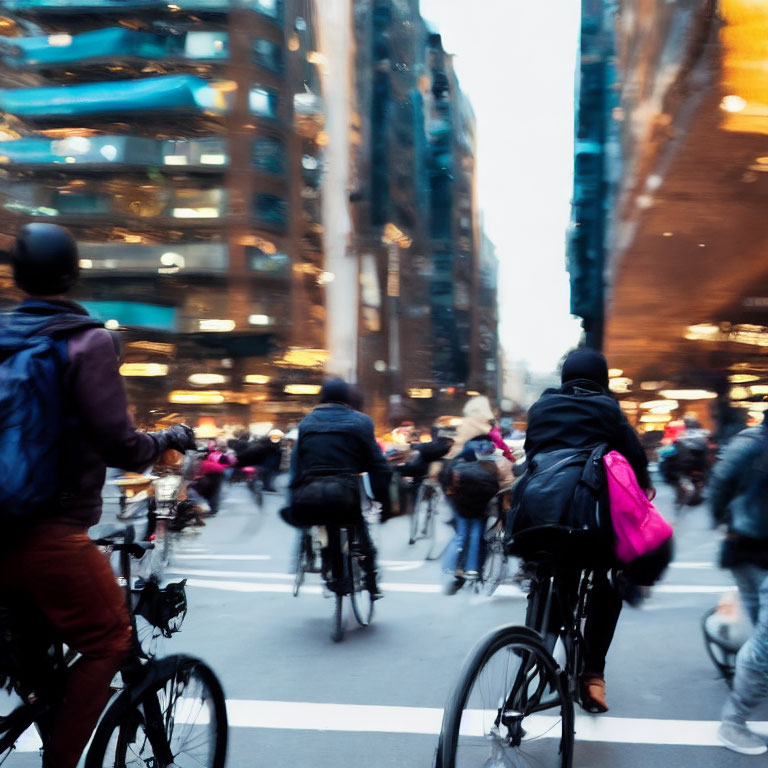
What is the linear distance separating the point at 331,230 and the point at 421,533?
51.7 metres

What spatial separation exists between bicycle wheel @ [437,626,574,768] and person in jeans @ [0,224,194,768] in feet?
3.63

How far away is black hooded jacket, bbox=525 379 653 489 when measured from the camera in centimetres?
384

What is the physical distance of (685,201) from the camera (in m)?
21.1

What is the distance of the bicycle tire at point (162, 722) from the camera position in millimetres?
2795

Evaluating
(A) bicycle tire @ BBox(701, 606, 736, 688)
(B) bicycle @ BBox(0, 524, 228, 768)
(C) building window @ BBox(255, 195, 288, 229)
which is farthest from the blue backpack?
(C) building window @ BBox(255, 195, 288, 229)

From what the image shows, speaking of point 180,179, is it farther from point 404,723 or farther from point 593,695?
point 593,695

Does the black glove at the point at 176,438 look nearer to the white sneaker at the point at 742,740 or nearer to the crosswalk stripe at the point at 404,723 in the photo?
the crosswalk stripe at the point at 404,723

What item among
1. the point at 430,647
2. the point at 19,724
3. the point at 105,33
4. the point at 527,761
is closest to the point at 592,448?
the point at 527,761

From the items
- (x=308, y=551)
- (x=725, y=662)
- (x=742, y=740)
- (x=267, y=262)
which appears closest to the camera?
(x=742, y=740)

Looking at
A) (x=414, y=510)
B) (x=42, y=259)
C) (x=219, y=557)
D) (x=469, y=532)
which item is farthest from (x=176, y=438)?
(x=414, y=510)

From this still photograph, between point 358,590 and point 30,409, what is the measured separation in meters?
4.88

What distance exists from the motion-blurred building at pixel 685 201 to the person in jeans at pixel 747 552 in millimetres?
1435

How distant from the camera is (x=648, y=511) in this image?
3.68 metres

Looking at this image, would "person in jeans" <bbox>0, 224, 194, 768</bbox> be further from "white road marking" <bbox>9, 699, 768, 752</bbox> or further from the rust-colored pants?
"white road marking" <bbox>9, 699, 768, 752</bbox>
